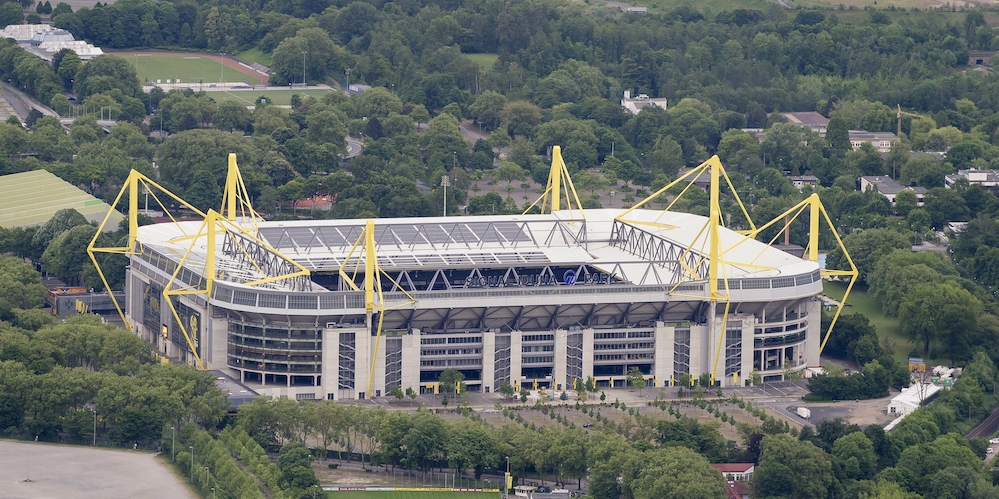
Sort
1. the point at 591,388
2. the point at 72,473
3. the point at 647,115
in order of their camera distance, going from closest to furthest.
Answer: the point at 72,473 < the point at 591,388 < the point at 647,115

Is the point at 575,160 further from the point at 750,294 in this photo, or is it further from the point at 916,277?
the point at 750,294

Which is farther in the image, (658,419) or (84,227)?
(84,227)

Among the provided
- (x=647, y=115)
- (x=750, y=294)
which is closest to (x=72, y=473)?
(x=750, y=294)

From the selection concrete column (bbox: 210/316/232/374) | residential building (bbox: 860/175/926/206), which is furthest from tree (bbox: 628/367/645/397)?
residential building (bbox: 860/175/926/206)

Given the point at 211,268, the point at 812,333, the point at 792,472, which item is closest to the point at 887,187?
the point at 812,333

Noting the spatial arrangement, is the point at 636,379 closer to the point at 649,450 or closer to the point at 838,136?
the point at 649,450

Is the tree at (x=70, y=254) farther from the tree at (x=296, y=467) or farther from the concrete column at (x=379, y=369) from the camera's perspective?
the tree at (x=296, y=467)
